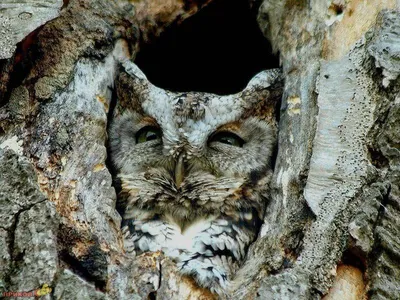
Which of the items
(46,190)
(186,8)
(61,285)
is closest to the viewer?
(61,285)

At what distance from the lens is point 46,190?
2352mm

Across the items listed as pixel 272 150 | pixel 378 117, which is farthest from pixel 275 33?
pixel 378 117

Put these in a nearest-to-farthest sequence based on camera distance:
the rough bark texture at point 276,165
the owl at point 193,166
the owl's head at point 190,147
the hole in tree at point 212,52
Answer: the rough bark texture at point 276,165, the owl at point 193,166, the owl's head at point 190,147, the hole in tree at point 212,52

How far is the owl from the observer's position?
8.81 ft

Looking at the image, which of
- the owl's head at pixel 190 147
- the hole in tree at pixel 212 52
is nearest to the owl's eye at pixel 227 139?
the owl's head at pixel 190 147

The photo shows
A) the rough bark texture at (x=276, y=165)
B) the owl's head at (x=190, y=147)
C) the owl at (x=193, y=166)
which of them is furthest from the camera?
the owl's head at (x=190, y=147)

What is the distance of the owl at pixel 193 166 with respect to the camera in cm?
269

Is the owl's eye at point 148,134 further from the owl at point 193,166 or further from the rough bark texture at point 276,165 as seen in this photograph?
the rough bark texture at point 276,165

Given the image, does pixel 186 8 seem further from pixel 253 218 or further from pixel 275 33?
pixel 253 218

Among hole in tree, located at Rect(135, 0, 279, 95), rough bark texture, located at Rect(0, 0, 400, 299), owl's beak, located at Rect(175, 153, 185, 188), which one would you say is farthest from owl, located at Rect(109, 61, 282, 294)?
hole in tree, located at Rect(135, 0, 279, 95)

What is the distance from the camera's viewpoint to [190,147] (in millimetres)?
2877

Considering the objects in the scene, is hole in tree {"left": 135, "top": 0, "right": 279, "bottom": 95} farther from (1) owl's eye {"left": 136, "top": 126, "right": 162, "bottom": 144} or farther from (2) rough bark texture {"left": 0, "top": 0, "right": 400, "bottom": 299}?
(1) owl's eye {"left": 136, "top": 126, "right": 162, "bottom": 144}

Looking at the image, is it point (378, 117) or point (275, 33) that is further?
point (275, 33)

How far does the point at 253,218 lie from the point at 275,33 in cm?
80
